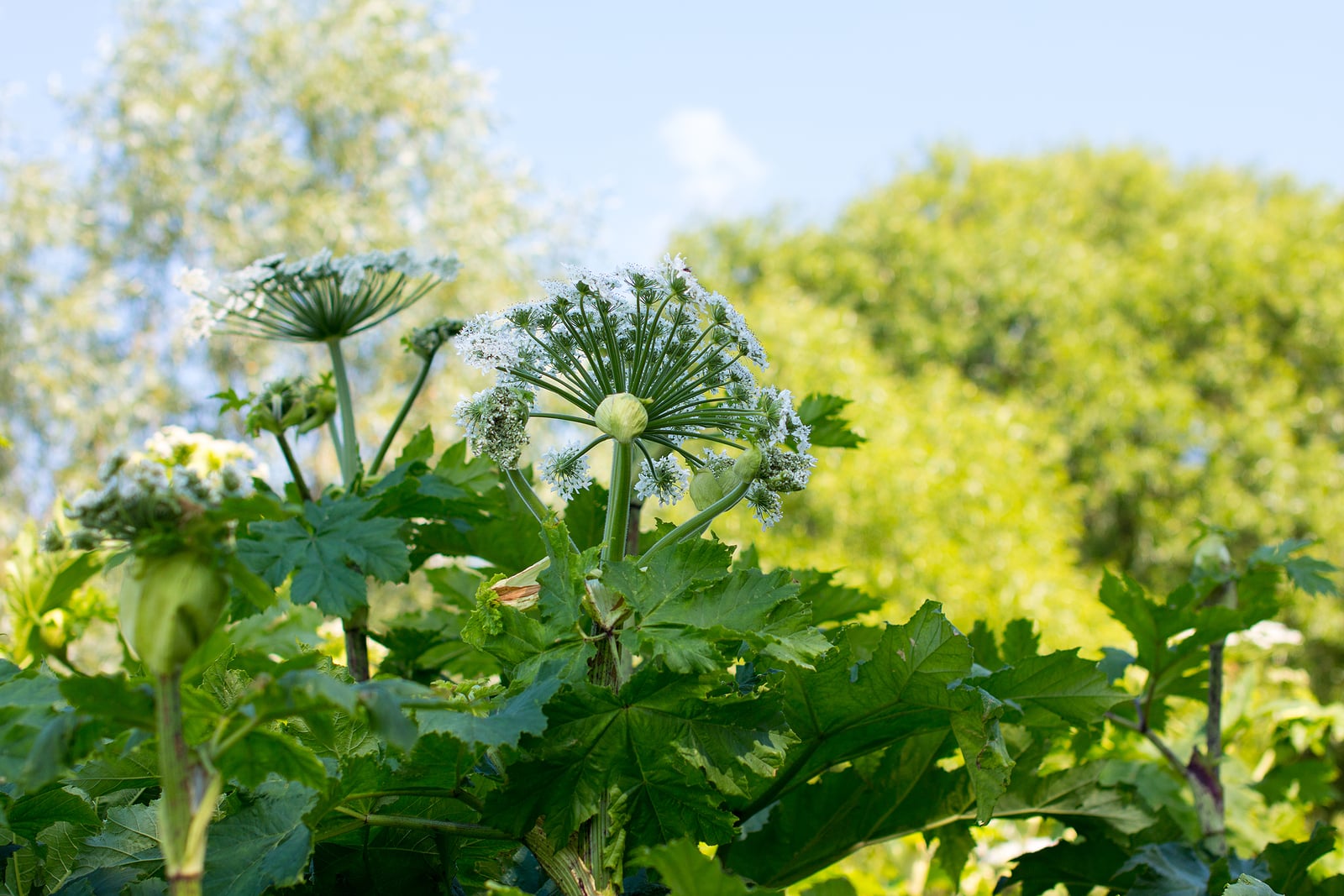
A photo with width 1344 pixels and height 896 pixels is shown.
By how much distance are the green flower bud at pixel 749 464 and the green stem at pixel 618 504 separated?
8 cm

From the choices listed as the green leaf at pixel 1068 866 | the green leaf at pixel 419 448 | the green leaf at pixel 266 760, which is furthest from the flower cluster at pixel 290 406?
the green leaf at pixel 1068 866

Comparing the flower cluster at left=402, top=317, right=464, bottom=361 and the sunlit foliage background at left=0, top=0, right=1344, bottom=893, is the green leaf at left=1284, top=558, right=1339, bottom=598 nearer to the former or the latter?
the flower cluster at left=402, top=317, right=464, bottom=361

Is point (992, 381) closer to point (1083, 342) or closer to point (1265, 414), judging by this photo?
point (1083, 342)

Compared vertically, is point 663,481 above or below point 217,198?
below

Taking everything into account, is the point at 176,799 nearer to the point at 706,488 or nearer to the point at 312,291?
the point at 706,488

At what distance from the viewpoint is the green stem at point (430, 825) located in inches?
25.0

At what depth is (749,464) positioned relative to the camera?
2.28 feet

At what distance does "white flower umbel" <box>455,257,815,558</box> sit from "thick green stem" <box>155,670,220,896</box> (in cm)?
33

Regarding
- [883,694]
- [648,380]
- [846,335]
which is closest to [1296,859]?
[883,694]

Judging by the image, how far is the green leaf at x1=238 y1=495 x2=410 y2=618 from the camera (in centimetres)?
83

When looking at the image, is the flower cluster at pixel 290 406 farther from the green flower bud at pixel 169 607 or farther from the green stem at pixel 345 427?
the green flower bud at pixel 169 607

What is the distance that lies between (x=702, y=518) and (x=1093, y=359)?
41.4 feet

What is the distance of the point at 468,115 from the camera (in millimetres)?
11188

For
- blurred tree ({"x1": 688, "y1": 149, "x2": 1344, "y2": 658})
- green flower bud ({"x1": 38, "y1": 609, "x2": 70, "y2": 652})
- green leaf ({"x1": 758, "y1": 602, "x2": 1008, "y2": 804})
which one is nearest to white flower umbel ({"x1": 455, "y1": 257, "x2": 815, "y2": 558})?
green leaf ({"x1": 758, "y1": 602, "x2": 1008, "y2": 804})
